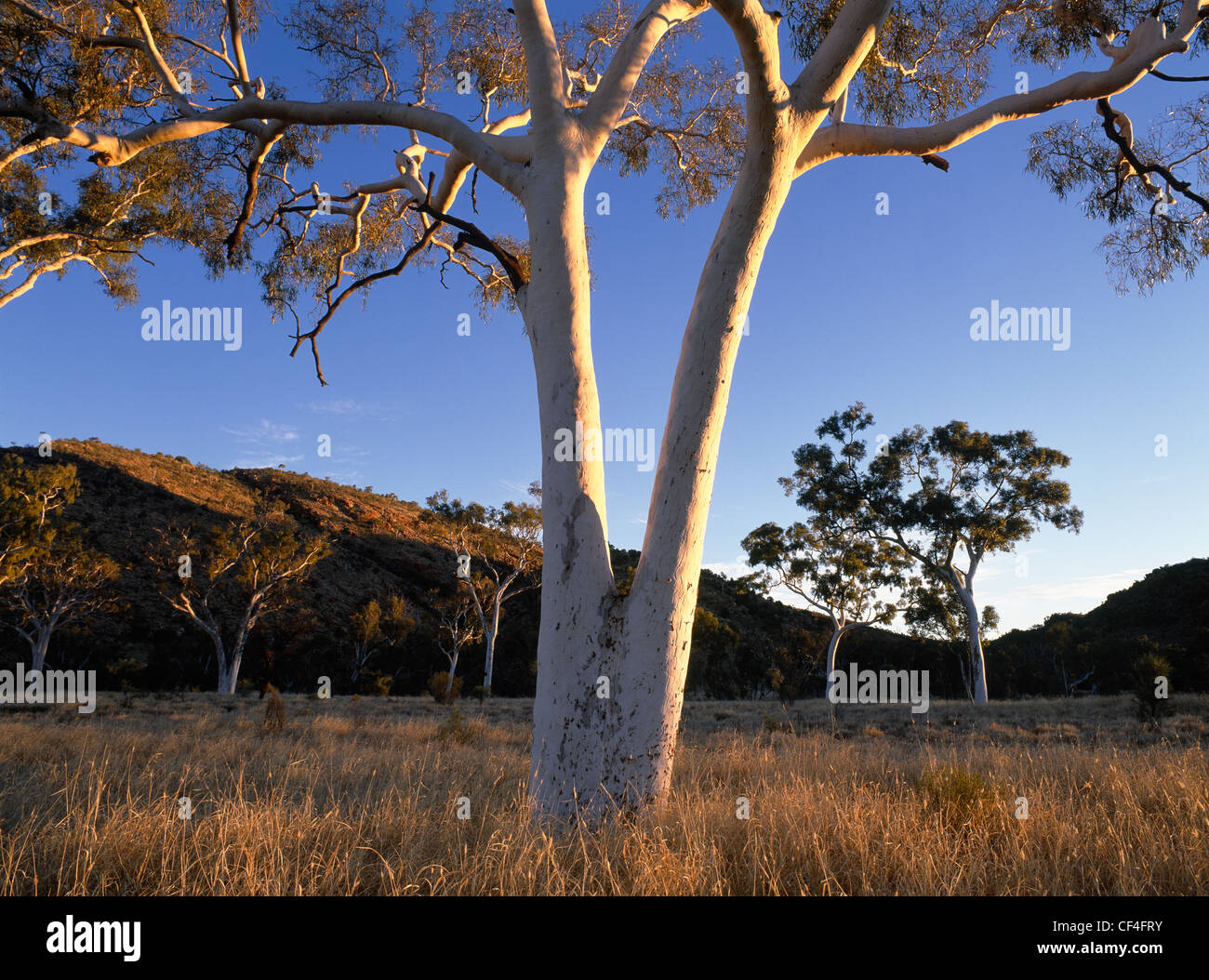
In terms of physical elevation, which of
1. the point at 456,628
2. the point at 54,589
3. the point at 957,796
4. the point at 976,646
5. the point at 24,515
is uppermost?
the point at 24,515

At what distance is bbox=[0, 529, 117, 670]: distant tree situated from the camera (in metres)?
24.2

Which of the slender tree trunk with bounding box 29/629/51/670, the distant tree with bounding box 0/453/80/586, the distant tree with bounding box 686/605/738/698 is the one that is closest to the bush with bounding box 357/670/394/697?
the slender tree trunk with bounding box 29/629/51/670

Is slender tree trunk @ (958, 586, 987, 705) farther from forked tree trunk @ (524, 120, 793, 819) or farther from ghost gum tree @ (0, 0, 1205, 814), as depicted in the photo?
forked tree trunk @ (524, 120, 793, 819)

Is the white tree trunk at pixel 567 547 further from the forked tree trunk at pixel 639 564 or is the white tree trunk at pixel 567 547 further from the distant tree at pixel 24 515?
the distant tree at pixel 24 515

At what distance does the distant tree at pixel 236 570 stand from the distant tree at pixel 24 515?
4.53 m

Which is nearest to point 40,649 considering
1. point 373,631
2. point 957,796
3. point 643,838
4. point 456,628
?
point 373,631

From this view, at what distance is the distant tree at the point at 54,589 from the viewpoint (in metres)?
24.2

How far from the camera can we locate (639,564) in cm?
345

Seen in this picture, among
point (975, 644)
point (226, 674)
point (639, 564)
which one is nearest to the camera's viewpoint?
point (639, 564)

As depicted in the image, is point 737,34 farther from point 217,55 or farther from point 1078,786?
point 217,55

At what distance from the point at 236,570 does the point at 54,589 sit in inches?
265

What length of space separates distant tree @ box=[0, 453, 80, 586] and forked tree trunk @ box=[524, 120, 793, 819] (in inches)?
982

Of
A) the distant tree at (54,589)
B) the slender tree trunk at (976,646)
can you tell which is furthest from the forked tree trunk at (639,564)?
the distant tree at (54,589)

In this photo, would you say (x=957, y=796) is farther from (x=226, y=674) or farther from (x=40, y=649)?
(x=40, y=649)
